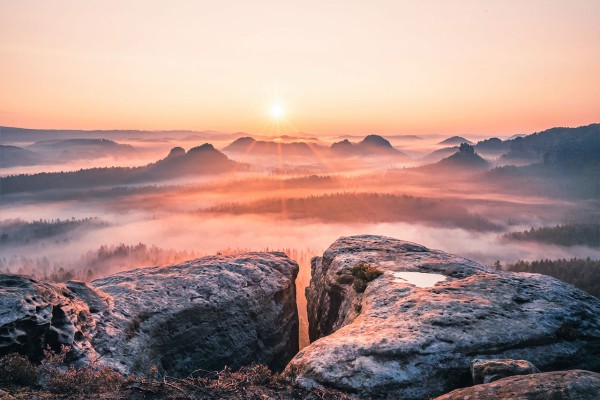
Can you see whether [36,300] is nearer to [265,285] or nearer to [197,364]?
[197,364]

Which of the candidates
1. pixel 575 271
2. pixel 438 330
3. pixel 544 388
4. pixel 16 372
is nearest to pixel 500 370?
pixel 544 388

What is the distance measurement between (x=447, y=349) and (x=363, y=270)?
12.2m

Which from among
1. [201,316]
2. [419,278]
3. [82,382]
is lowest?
[201,316]

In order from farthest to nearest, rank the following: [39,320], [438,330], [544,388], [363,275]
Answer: [363,275]
[39,320]
[438,330]
[544,388]

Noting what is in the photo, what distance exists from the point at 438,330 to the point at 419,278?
9069mm

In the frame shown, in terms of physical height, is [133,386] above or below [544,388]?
below

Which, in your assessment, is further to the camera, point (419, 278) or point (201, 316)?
point (201, 316)

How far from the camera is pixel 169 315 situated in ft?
87.4

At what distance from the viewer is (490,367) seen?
1325 centimetres

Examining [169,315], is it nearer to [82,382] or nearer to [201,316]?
[201,316]

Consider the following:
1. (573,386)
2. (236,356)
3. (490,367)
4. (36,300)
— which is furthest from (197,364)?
(573,386)

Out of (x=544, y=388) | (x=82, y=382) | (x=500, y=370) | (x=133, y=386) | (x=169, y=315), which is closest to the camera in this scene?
(x=544, y=388)

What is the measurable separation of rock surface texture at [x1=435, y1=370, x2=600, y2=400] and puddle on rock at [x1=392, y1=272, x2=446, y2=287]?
44.5 ft

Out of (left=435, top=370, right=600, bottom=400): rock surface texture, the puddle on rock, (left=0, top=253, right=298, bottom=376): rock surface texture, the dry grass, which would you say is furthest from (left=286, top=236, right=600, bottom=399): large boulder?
(left=0, top=253, right=298, bottom=376): rock surface texture
